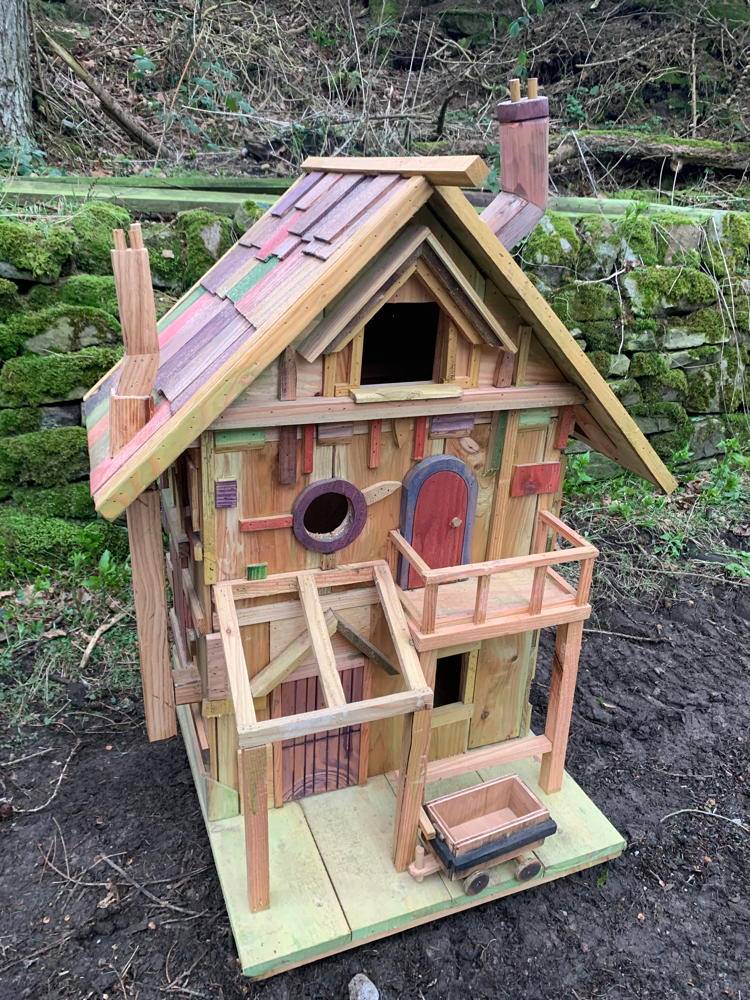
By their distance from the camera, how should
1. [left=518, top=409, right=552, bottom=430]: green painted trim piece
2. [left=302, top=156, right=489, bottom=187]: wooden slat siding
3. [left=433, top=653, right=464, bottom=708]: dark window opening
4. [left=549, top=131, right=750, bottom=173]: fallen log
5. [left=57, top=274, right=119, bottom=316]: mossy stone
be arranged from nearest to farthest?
1. [left=302, top=156, right=489, bottom=187]: wooden slat siding
2. [left=518, top=409, right=552, bottom=430]: green painted trim piece
3. [left=433, top=653, right=464, bottom=708]: dark window opening
4. [left=57, top=274, right=119, bottom=316]: mossy stone
5. [left=549, top=131, right=750, bottom=173]: fallen log

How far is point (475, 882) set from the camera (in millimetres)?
2822

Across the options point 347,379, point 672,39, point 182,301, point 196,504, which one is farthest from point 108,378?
point 672,39

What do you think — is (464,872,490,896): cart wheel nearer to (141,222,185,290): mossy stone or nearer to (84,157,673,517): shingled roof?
(84,157,673,517): shingled roof

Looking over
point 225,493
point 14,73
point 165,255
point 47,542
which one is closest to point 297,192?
point 225,493

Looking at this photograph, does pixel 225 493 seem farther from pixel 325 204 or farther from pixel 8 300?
pixel 8 300

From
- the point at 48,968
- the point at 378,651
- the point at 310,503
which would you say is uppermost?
the point at 310,503

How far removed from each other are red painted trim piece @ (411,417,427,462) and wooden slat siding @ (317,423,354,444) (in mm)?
254

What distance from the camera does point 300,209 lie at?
115 inches

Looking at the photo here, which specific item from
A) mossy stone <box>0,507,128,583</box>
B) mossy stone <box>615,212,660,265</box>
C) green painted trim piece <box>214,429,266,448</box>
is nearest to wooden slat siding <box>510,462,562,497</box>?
green painted trim piece <box>214,429,266,448</box>

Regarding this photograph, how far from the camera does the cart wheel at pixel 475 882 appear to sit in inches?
111

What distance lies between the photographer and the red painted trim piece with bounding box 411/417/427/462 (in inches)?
107

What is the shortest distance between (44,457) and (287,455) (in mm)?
2556

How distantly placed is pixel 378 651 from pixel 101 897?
144 centimetres

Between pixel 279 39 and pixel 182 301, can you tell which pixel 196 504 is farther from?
pixel 279 39
